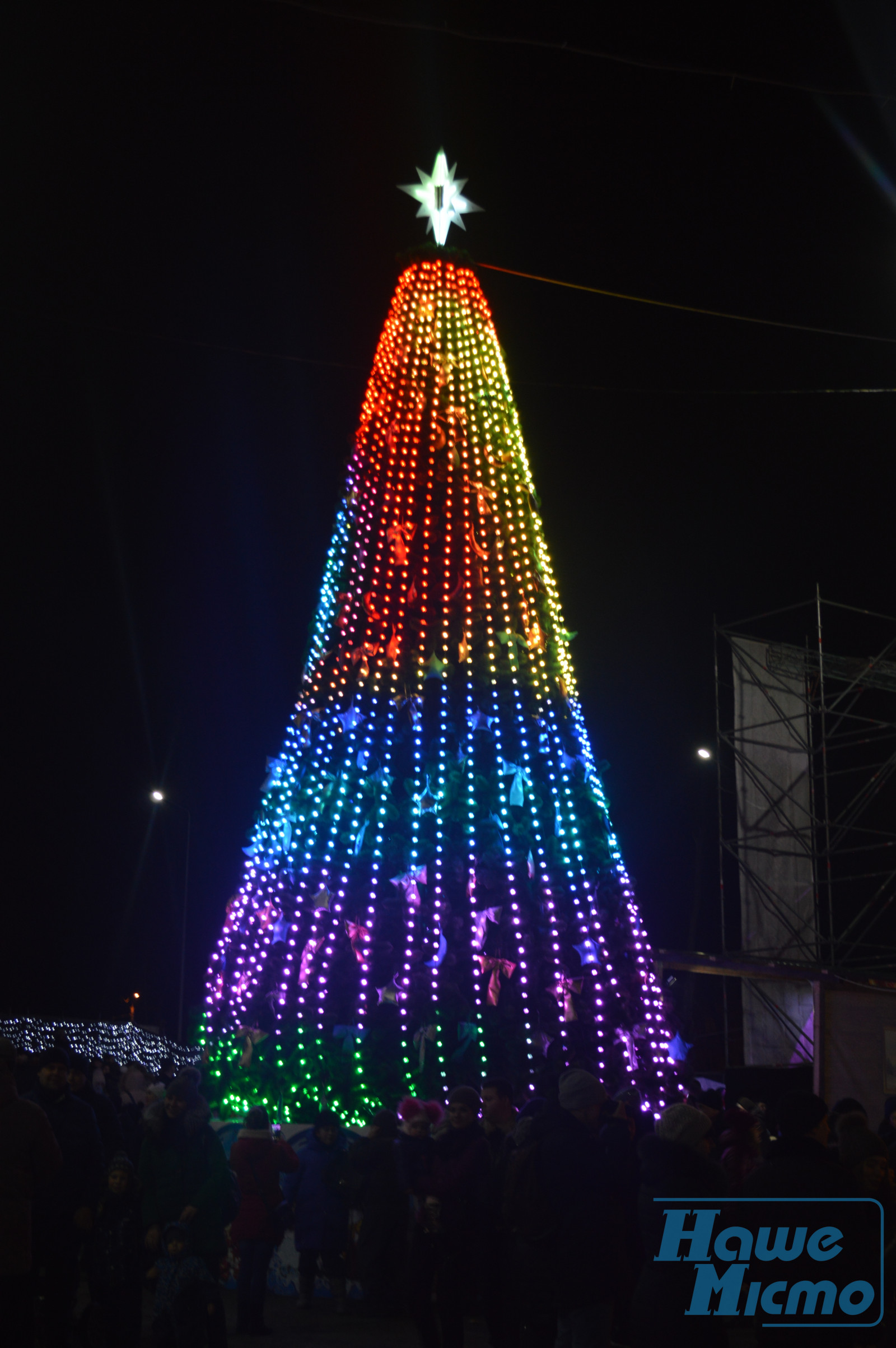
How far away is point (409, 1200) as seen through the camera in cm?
873

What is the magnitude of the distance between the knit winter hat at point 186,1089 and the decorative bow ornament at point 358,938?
266 cm

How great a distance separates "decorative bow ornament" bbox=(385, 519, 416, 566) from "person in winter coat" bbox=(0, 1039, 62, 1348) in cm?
584

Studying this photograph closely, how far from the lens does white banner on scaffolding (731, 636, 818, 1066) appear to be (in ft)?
63.0

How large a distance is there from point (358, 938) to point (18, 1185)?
4340 millimetres

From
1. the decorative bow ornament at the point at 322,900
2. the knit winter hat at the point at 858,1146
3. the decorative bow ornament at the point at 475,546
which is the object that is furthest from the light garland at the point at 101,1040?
the knit winter hat at the point at 858,1146

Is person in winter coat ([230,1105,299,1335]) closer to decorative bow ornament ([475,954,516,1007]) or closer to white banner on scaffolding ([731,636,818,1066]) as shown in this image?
decorative bow ornament ([475,954,516,1007])

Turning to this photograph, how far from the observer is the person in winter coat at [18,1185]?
17.8ft

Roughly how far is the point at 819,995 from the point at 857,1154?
6.70 metres

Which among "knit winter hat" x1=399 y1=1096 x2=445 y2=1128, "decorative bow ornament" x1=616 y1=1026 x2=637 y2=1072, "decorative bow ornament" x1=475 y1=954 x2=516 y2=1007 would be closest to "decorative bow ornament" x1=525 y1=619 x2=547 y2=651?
"decorative bow ornament" x1=475 y1=954 x2=516 y2=1007

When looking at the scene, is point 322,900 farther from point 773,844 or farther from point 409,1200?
point 773,844

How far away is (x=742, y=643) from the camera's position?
21.1 m

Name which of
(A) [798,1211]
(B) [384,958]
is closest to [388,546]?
(B) [384,958]

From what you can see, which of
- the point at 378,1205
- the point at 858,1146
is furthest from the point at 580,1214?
the point at 378,1205

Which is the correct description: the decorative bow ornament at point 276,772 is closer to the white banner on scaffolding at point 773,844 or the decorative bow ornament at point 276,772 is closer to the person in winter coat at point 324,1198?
the person in winter coat at point 324,1198
